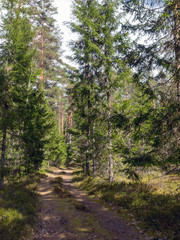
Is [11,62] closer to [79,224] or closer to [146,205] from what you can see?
[79,224]

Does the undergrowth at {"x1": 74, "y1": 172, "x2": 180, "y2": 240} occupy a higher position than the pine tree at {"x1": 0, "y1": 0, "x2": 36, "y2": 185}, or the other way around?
the pine tree at {"x1": 0, "y1": 0, "x2": 36, "y2": 185}

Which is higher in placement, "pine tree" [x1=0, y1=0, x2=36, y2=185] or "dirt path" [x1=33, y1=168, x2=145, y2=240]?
"pine tree" [x1=0, y1=0, x2=36, y2=185]

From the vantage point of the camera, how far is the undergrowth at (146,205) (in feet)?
19.4

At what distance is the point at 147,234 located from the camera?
5.82m

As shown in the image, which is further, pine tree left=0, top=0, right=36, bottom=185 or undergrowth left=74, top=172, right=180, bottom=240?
pine tree left=0, top=0, right=36, bottom=185

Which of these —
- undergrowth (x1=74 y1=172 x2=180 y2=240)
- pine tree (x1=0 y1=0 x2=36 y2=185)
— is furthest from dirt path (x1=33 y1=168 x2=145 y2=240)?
pine tree (x1=0 y1=0 x2=36 y2=185)

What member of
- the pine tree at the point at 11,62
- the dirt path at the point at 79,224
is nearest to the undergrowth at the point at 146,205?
the dirt path at the point at 79,224

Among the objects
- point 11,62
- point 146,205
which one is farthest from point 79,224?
point 11,62

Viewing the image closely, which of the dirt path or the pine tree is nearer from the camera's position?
the dirt path

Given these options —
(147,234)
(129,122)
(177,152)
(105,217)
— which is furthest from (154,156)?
(105,217)

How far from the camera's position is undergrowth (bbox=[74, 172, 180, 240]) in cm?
591

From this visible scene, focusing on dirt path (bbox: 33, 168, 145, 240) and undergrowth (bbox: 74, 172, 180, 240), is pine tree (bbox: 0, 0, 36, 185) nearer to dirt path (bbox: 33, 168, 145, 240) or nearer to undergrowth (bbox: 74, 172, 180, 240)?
dirt path (bbox: 33, 168, 145, 240)

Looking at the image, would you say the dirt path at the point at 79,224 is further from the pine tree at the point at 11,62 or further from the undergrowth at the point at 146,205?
the pine tree at the point at 11,62

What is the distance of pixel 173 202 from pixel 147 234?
2.38 metres
